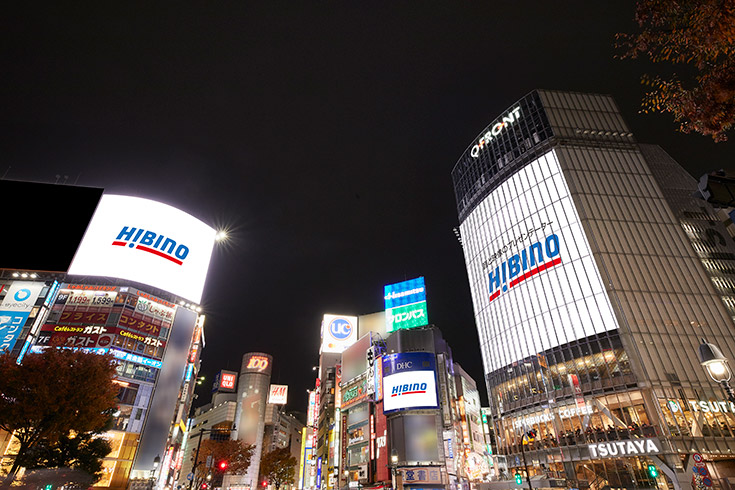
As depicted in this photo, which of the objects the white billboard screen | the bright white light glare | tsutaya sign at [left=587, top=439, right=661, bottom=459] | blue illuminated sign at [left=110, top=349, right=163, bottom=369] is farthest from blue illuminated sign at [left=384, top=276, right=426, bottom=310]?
the bright white light glare

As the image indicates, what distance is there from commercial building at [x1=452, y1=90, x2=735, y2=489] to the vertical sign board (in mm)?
47204

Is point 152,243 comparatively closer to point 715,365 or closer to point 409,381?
point 409,381

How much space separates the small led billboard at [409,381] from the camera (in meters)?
44.4

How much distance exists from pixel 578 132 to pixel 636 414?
134 feet

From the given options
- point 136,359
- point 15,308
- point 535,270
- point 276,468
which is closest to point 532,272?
point 535,270

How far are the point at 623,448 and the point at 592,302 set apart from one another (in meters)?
16.0

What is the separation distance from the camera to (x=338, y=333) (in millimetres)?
79625

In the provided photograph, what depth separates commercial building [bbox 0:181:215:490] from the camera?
126 feet

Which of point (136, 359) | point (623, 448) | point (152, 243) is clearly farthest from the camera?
point (152, 243)

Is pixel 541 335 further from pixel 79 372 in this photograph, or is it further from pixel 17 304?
pixel 17 304

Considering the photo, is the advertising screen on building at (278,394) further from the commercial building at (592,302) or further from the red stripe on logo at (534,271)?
the red stripe on logo at (534,271)

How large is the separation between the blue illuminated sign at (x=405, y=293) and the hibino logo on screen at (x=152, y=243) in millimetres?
29561

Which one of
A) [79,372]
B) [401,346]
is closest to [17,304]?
[79,372]

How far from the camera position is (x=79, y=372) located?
23.7m
